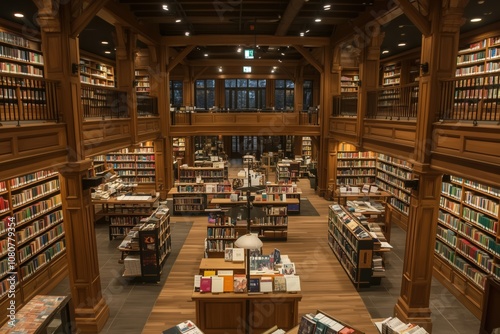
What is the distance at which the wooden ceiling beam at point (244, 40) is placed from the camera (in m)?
13.0

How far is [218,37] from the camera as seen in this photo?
13.1m

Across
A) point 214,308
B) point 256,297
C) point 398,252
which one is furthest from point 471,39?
point 214,308

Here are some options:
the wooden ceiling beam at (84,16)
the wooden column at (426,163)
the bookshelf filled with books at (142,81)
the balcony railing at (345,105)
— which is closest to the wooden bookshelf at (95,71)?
the bookshelf filled with books at (142,81)

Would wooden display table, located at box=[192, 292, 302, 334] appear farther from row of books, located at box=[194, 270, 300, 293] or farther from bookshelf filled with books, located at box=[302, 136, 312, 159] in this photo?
bookshelf filled with books, located at box=[302, 136, 312, 159]

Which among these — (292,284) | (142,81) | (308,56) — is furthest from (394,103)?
(142,81)

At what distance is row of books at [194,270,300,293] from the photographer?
231 inches

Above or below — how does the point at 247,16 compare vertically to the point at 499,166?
above

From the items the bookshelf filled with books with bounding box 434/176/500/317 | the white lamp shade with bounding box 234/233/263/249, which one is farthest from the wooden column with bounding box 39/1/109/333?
the bookshelf filled with books with bounding box 434/176/500/317

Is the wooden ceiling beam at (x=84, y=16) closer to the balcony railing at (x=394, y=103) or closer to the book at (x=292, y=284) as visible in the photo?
the book at (x=292, y=284)

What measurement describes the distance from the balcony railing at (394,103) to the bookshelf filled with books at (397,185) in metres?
2.43

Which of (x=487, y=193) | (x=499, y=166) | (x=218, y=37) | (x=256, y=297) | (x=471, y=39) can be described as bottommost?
(x=256, y=297)

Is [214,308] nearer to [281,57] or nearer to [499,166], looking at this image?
[499,166]

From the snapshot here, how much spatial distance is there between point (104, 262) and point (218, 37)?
8.54 metres

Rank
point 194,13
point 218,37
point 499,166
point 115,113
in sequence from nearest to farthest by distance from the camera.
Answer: point 499,166
point 115,113
point 194,13
point 218,37
